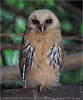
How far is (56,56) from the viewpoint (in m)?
2.76

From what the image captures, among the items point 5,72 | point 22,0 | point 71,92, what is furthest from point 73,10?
point 71,92

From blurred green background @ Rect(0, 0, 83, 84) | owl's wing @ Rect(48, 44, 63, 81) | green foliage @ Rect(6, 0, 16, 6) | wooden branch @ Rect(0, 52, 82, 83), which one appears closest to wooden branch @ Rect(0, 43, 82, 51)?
blurred green background @ Rect(0, 0, 83, 84)

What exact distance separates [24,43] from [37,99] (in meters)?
0.96

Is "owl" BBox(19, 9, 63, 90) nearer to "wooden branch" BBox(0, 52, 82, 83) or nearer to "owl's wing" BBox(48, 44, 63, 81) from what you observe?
"owl's wing" BBox(48, 44, 63, 81)

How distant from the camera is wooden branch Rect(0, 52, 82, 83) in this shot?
3.19m

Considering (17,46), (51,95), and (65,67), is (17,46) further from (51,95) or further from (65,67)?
(51,95)

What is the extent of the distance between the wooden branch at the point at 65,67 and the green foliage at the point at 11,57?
30cm

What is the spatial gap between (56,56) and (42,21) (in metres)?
0.30

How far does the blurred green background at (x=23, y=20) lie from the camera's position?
361cm

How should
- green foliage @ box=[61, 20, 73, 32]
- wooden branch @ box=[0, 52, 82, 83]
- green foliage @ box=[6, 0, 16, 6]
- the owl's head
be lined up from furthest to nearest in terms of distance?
A: green foliage @ box=[61, 20, 73, 32], green foliage @ box=[6, 0, 16, 6], wooden branch @ box=[0, 52, 82, 83], the owl's head

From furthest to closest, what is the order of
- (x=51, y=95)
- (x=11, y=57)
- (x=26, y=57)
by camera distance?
(x=11, y=57), (x=26, y=57), (x=51, y=95)

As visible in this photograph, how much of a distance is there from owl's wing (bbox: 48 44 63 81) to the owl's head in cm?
16

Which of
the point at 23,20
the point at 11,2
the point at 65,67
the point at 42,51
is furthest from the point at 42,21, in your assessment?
the point at 23,20

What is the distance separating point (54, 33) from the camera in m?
2.77
